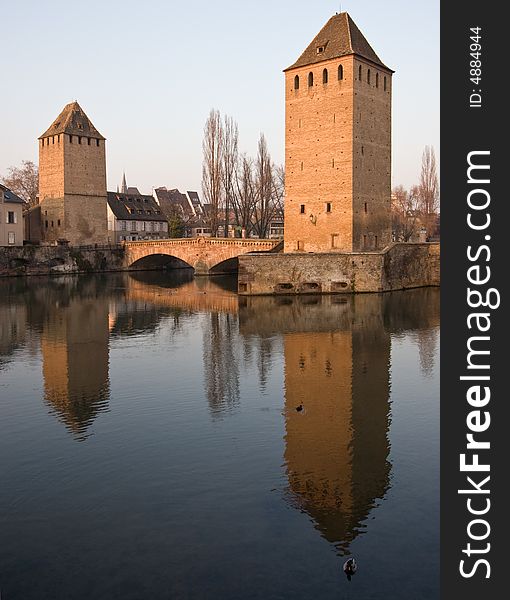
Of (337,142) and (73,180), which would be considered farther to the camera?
(73,180)

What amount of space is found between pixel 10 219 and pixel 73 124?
12128mm

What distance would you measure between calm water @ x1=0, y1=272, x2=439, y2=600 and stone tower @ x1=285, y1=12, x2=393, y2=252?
15284 millimetres

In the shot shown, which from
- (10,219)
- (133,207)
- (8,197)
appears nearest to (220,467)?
(10,219)

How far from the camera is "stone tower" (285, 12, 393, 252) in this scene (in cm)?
3588

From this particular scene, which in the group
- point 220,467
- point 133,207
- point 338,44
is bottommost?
point 220,467

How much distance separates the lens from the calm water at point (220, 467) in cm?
765

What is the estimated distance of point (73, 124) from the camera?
5969 centimetres

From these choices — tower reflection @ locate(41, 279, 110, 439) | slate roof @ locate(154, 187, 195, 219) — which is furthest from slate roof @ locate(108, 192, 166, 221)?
tower reflection @ locate(41, 279, 110, 439)

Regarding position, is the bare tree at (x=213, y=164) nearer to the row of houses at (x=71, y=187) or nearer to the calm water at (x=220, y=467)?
the row of houses at (x=71, y=187)

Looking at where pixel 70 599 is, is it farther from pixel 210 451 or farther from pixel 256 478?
pixel 210 451

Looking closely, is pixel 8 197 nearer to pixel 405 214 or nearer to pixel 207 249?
pixel 207 249

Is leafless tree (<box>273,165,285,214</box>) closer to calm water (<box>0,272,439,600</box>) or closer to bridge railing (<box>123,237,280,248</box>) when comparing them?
bridge railing (<box>123,237,280,248</box>)

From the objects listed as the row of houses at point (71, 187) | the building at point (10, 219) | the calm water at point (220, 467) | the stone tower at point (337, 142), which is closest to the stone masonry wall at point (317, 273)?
the stone tower at point (337, 142)

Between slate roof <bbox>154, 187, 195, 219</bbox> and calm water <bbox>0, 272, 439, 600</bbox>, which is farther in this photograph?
slate roof <bbox>154, 187, 195, 219</bbox>
